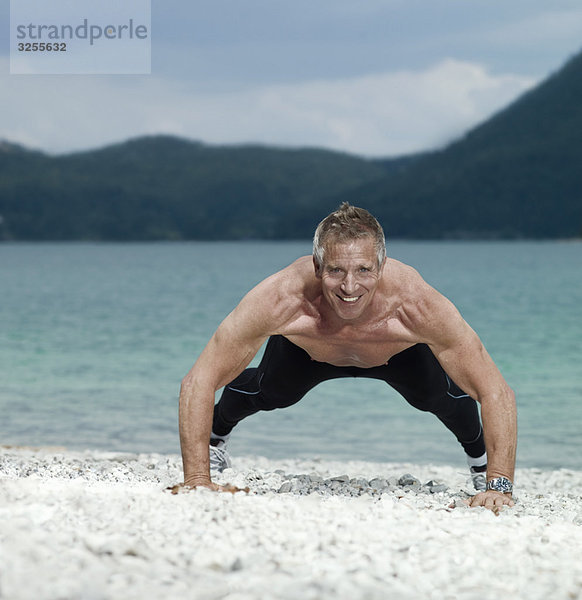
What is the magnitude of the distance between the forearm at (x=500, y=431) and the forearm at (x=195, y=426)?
57.2 inches

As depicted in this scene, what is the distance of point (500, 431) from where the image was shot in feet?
15.0

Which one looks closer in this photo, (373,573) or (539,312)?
(373,573)

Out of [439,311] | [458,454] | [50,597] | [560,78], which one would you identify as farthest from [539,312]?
[560,78]

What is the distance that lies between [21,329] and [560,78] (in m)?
167

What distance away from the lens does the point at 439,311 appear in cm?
454

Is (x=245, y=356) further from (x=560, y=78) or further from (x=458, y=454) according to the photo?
(x=560, y=78)

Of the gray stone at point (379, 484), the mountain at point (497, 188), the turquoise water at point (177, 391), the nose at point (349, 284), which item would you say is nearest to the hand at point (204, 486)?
the nose at point (349, 284)

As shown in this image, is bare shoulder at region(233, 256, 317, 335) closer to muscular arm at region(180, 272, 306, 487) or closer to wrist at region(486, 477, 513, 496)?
muscular arm at region(180, 272, 306, 487)

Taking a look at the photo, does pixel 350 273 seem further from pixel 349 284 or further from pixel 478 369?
pixel 478 369

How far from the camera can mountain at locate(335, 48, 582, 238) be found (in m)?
139

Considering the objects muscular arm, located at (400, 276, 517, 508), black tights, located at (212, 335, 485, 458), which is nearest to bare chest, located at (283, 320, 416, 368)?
black tights, located at (212, 335, 485, 458)

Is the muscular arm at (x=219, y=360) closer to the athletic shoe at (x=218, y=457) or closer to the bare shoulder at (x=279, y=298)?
the bare shoulder at (x=279, y=298)

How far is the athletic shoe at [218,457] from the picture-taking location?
6.13 metres

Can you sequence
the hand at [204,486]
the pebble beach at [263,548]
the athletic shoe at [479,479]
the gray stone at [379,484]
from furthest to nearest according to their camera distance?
1. the athletic shoe at [479,479]
2. the gray stone at [379,484]
3. the hand at [204,486]
4. the pebble beach at [263,548]
